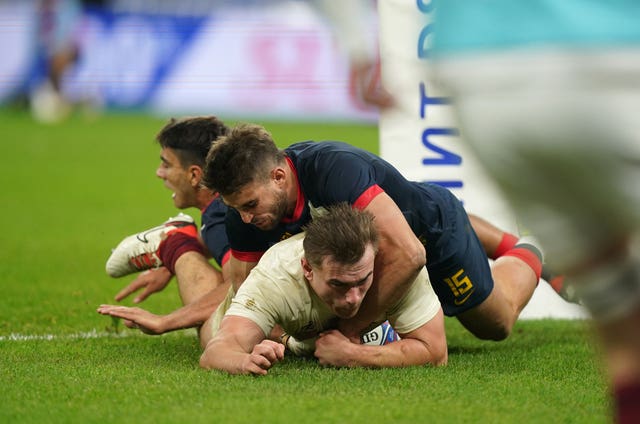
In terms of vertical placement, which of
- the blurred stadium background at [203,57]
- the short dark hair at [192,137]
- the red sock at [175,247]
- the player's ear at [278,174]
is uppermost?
the player's ear at [278,174]

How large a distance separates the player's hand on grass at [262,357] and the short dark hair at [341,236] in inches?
14.9

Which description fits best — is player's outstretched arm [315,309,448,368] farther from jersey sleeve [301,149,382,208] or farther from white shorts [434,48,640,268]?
white shorts [434,48,640,268]

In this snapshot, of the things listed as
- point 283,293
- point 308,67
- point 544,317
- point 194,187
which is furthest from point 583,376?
point 308,67

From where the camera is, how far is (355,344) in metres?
4.55

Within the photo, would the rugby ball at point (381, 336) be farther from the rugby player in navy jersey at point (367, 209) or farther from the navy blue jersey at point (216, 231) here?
the navy blue jersey at point (216, 231)

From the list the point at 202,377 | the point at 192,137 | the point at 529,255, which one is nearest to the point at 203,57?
the point at 192,137

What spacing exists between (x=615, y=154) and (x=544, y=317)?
4.64 m

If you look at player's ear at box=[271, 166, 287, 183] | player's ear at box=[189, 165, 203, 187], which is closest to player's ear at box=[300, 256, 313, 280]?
player's ear at box=[271, 166, 287, 183]

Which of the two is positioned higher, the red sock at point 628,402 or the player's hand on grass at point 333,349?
the red sock at point 628,402

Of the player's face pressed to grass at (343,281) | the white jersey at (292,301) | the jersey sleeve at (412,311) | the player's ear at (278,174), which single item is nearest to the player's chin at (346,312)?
the player's face pressed to grass at (343,281)

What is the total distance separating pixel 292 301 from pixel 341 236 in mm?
502

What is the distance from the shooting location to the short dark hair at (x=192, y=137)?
592 cm

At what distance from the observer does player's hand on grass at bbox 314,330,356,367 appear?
14.8 ft

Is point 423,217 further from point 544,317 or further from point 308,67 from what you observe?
point 308,67
